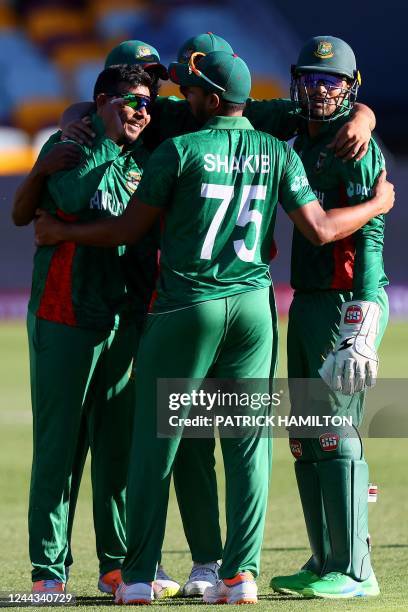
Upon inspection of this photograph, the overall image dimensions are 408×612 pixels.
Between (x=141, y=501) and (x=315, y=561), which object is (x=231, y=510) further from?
(x=315, y=561)

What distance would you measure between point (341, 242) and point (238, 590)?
1.39 meters


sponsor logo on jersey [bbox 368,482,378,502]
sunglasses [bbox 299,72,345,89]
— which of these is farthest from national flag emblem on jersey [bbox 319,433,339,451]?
sunglasses [bbox 299,72,345,89]

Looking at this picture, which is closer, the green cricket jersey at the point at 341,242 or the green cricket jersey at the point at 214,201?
the green cricket jersey at the point at 214,201

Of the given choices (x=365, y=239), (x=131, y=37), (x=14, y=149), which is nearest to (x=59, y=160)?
(x=365, y=239)

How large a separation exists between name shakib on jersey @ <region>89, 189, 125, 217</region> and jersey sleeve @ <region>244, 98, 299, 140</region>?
768 mm

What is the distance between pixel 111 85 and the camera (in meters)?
4.75

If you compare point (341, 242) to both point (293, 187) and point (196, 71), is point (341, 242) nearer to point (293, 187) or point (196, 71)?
point (293, 187)

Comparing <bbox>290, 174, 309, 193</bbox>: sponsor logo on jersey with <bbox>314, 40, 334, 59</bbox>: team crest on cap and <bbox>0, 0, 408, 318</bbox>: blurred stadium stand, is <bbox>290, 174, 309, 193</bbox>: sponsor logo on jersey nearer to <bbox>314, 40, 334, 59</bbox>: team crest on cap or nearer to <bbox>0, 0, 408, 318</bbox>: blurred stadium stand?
<bbox>314, 40, 334, 59</bbox>: team crest on cap

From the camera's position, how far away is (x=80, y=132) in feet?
15.5

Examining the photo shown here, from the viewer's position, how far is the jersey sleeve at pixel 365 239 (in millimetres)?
4801

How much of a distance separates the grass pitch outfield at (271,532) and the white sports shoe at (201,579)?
13 cm

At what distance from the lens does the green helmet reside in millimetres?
4965

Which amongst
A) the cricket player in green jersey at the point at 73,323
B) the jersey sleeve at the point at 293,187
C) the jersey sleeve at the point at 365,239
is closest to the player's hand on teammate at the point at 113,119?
the cricket player in green jersey at the point at 73,323

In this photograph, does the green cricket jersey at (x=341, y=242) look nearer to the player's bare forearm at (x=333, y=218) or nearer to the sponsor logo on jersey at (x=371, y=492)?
the player's bare forearm at (x=333, y=218)
